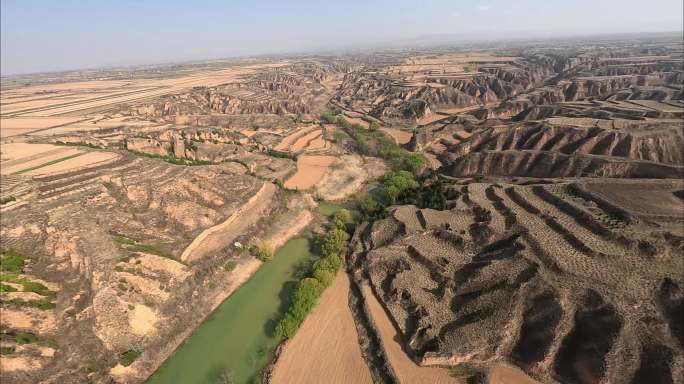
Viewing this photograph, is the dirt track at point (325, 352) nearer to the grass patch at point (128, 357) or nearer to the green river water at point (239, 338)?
the green river water at point (239, 338)

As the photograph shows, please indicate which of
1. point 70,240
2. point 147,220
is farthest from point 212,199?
point 70,240

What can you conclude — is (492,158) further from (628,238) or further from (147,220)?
(147,220)

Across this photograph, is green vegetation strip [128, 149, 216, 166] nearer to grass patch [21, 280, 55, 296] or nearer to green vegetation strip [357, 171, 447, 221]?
green vegetation strip [357, 171, 447, 221]

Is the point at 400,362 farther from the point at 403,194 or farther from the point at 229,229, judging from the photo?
the point at 229,229

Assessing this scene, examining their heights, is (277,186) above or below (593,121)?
below

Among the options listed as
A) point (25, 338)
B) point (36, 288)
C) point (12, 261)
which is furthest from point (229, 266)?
point (12, 261)
